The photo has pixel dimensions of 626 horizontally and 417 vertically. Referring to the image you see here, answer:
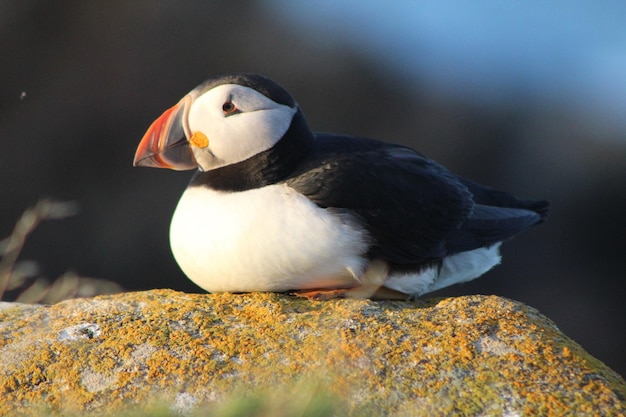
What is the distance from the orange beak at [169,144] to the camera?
4.64 metres

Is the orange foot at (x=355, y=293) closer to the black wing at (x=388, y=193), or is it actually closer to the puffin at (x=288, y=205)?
the puffin at (x=288, y=205)

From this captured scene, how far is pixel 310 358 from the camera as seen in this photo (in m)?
3.30

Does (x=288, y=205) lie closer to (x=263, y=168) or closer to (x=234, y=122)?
(x=263, y=168)

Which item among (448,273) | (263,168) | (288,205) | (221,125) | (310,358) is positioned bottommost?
(448,273)

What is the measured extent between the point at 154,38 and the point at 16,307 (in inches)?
326

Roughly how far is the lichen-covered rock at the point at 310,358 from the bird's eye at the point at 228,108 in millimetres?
1108

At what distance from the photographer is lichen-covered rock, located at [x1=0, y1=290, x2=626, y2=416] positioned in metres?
3.07

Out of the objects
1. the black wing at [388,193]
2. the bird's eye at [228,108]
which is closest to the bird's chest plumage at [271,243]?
the black wing at [388,193]

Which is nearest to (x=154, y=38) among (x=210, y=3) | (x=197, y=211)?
(x=210, y=3)

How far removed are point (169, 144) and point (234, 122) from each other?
0.38 meters

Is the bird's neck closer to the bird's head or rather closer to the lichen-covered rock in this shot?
Result: the bird's head

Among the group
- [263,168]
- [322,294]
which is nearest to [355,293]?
[322,294]

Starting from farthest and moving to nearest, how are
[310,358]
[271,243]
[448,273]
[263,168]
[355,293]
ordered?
[448,273]
[263,168]
[355,293]
[271,243]
[310,358]

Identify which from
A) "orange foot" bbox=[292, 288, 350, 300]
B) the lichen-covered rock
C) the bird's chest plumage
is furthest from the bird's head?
the lichen-covered rock
